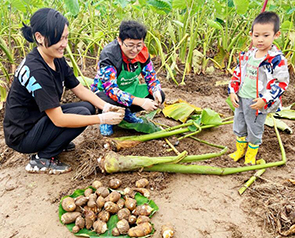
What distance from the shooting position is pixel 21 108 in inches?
69.2

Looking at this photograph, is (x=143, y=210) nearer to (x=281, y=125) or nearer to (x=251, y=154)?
(x=251, y=154)

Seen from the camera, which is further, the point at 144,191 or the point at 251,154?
the point at 251,154

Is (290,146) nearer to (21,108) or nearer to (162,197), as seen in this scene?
(162,197)

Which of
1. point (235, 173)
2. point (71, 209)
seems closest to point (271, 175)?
point (235, 173)

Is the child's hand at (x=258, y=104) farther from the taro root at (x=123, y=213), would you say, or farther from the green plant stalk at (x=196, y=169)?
the taro root at (x=123, y=213)

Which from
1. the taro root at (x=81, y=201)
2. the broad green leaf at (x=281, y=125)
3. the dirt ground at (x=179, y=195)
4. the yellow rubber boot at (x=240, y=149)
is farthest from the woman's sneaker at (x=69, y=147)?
the broad green leaf at (x=281, y=125)

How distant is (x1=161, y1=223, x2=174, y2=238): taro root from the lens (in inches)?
54.6

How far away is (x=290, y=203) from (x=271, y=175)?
1.14 feet

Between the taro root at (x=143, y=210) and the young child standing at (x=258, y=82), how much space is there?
34.2 inches

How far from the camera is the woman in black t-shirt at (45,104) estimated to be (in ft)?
5.13

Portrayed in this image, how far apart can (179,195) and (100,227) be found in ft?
1.68

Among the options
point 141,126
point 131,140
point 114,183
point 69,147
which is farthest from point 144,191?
point 69,147

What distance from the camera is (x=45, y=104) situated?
5.31ft

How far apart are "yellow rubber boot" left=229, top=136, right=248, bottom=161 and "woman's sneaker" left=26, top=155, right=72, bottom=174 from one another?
1.17 metres
